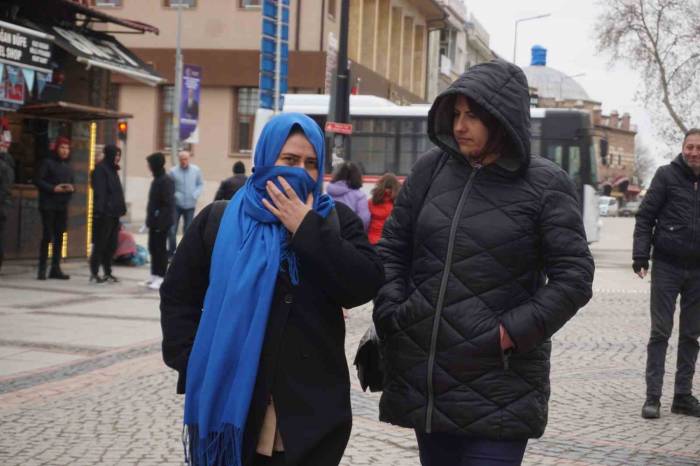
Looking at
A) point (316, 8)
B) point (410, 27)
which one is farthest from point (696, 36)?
point (316, 8)

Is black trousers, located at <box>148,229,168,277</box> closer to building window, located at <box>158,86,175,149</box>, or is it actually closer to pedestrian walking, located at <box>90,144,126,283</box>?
pedestrian walking, located at <box>90,144,126,283</box>

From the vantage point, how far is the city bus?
27.8 metres

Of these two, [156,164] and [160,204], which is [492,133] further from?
[160,204]

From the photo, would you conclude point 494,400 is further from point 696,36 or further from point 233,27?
point 696,36

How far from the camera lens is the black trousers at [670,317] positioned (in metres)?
7.78

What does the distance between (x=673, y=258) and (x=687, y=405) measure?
1046 mm

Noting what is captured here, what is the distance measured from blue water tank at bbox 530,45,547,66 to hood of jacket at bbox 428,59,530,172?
117429 millimetres

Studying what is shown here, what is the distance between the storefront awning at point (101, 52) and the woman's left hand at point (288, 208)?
14212mm

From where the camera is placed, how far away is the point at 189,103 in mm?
→ 26016

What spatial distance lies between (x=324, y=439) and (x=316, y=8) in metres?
34.9

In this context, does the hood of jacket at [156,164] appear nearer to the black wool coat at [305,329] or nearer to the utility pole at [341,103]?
the utility pole at [341,103]

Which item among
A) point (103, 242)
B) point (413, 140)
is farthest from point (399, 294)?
point (413, 140)

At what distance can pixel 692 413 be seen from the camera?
26.1ft

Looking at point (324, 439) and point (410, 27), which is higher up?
point (410, 27)
